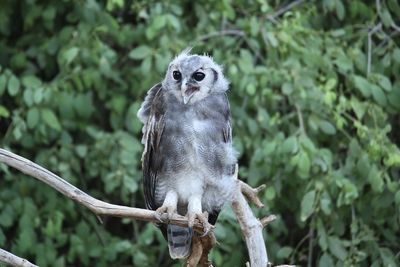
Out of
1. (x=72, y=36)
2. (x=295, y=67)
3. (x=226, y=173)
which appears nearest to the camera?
(x=226, y=173)

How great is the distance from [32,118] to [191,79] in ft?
4.13

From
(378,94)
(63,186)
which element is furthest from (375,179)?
(63,186)

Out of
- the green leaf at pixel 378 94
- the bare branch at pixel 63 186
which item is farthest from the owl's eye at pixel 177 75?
the green leaf at pixel 378 94

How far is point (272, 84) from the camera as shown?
4641 millimetres

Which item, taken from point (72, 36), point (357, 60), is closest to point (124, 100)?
point (72, 36)

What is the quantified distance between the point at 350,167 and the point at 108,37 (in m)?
1.43

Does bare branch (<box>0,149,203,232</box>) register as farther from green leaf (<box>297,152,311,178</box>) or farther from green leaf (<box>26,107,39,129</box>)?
green leaf (<box>26,107,39,129</box>)

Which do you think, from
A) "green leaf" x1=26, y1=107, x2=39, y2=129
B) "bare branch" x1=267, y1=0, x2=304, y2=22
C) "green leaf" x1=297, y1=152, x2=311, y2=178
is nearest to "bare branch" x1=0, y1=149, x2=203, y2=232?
"green leaf" x1=297, y1=152, x2=311, y2=178

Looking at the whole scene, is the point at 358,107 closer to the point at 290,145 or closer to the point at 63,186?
the point at 290,145

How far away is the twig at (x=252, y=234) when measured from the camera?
3457 millimetres

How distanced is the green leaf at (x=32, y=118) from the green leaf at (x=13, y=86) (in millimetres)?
116

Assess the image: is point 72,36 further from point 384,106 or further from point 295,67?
point 384,106

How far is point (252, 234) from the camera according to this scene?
3498mm

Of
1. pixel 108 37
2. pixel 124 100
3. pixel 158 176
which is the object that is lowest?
pixel 158 176
